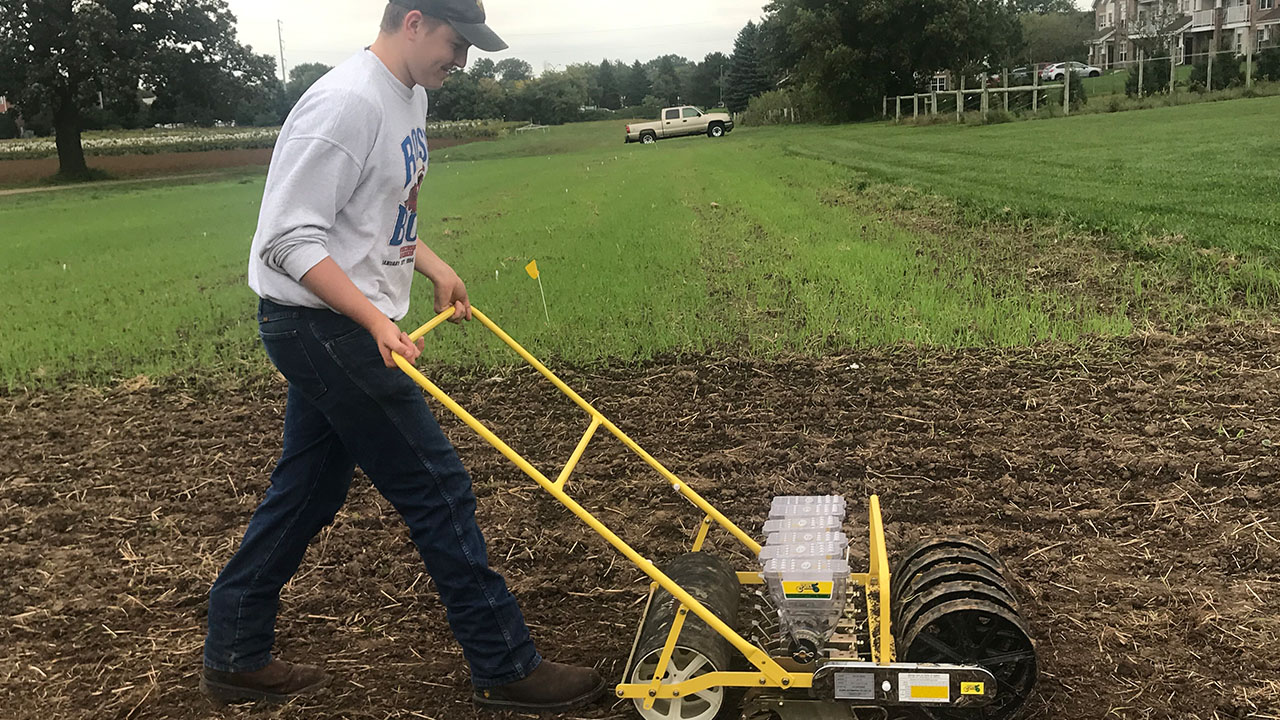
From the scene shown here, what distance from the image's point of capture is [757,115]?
2368 inches

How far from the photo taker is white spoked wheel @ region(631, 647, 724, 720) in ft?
9.43

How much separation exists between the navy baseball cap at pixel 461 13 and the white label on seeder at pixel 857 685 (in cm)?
189

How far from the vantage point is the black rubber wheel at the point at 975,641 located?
271 cm

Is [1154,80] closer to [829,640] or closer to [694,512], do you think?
[694,512]

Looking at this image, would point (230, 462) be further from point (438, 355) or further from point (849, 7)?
point (849, 7)

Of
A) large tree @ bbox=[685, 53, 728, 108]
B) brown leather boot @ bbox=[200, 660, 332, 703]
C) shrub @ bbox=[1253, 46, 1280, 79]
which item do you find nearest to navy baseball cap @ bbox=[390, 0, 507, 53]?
brown leather boot @ bbox=[200, 660, 332, 703]

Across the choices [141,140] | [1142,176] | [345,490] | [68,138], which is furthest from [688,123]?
[345,490]

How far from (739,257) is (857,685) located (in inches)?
346

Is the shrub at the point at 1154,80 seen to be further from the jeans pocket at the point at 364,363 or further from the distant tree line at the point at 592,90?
the jeans pocket at the point at 364,363

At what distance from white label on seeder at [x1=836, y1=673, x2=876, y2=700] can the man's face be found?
1.90 m

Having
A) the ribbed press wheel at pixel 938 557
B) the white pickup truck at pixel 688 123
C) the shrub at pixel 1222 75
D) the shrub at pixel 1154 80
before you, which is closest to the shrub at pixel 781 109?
the white pickup truck at pixel 688 123

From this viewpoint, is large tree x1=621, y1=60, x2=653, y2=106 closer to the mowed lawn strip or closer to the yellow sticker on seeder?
the mowed lawn strip

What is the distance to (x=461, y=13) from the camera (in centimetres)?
263

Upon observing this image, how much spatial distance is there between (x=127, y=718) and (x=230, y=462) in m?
2.49
